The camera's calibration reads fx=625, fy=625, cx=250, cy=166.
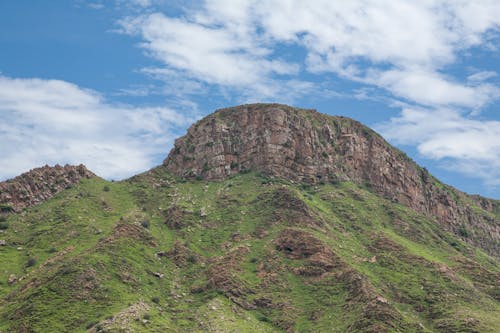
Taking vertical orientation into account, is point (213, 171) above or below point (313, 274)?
above

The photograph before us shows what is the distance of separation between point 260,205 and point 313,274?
3441 centimetres

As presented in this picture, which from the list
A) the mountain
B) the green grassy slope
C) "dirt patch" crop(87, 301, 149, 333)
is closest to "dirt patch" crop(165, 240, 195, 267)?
the green grassy slope

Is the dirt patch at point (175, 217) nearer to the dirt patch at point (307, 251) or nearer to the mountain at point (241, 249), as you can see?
the mountain at point (241, 249)

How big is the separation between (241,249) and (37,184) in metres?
60.9

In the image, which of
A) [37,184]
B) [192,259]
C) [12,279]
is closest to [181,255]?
[192,259]

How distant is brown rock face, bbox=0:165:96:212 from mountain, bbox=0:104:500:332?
1.71 feet

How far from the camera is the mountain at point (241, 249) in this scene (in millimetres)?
115000

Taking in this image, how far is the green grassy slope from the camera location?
113562 mm

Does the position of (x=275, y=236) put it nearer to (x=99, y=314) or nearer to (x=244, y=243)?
(x=244, y=243)

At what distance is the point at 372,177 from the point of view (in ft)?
653

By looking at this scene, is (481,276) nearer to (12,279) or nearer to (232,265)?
(232,265)

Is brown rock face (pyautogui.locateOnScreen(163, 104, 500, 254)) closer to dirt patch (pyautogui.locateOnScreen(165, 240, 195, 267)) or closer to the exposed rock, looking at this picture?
dirt patch (pyautogui.locateOnScreen(165, 240, 195, 267))

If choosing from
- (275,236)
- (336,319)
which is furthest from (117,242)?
(336,319)

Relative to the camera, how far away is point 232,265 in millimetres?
134125
